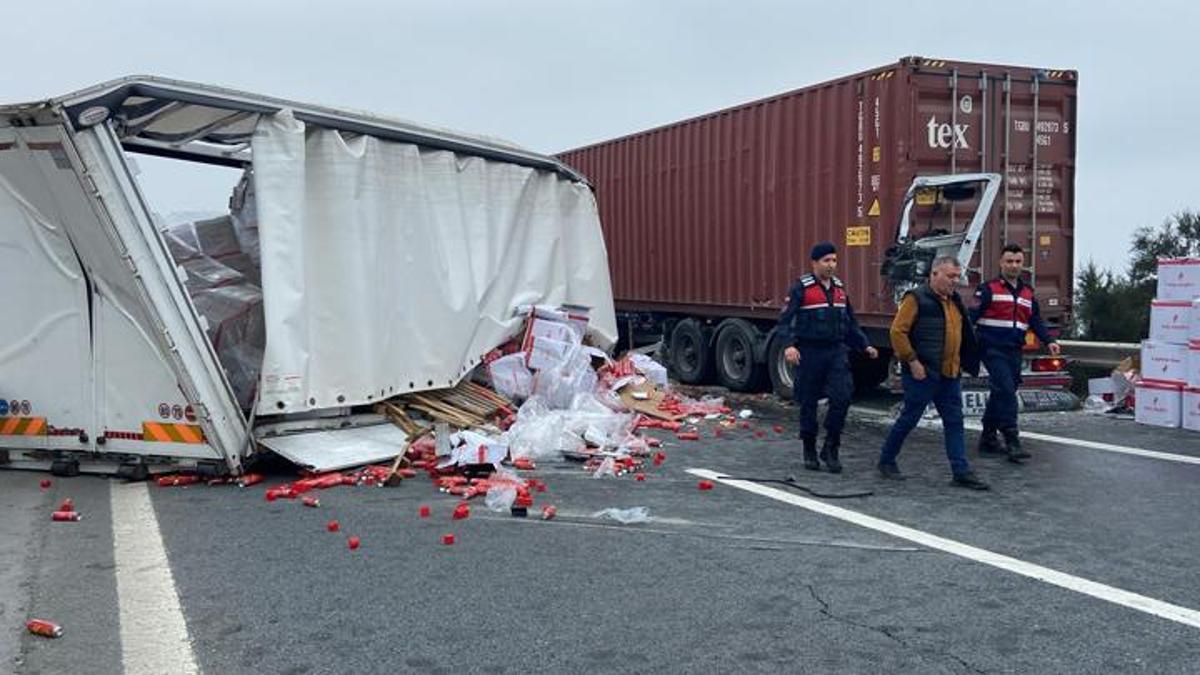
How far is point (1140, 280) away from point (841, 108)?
18.6 metres

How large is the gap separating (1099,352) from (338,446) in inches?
375

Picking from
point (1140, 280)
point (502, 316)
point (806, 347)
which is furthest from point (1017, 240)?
point (1140, 280)

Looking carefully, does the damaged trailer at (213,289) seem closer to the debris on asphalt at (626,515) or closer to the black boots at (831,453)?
the debris on asphalt at (626,515)

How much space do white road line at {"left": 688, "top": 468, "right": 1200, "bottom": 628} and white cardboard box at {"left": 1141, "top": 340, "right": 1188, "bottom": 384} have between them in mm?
5193

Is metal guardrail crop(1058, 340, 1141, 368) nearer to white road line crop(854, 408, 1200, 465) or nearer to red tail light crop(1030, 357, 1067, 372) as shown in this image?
red tail light crop(1030, 357, 1067, 372)

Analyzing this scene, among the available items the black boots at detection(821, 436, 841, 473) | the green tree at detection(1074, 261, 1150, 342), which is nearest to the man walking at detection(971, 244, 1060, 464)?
the black boots at detection(821, 436, 841, 473)

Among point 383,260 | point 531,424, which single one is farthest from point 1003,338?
point 383,260

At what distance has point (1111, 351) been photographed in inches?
484

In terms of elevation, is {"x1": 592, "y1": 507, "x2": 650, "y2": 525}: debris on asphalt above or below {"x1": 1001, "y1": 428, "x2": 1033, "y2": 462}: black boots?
below

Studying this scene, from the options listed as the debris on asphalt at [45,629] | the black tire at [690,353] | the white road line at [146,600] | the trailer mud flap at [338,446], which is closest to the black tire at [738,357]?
the black tire at [690,353]

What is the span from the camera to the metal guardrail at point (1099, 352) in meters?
12.1

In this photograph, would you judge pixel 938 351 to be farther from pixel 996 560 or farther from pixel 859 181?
pixel 859 181

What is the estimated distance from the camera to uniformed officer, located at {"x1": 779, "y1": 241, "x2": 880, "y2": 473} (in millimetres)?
7457

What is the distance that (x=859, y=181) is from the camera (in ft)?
35.1
